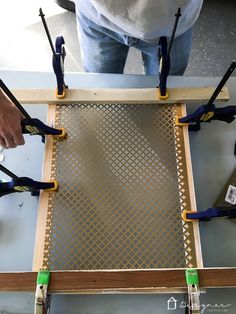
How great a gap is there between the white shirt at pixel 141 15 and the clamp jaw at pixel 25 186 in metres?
0.33

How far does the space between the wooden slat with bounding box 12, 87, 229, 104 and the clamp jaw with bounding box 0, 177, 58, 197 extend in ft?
0.62

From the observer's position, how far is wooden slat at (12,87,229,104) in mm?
660

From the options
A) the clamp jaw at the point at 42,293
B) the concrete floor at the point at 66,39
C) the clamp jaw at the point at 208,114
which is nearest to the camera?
the clamp jaw at the point at 42,293

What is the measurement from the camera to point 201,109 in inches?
23.9

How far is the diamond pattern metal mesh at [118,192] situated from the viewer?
22.2 inches

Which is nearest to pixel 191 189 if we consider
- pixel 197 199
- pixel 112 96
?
pixel 197 199

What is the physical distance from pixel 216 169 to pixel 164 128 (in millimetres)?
144

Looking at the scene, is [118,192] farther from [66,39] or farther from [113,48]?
[66,39]

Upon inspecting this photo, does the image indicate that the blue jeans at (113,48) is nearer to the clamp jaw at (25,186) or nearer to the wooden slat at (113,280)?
the clamp jaw at (25,186)

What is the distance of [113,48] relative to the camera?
30.5 inches

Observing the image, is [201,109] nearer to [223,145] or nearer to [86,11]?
[223,145]

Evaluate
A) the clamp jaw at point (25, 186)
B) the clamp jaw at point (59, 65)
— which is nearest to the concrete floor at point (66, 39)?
the clamp jaw at point (59, 65)

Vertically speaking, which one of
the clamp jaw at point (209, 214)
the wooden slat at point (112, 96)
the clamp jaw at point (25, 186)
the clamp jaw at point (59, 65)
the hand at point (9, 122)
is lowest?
the clamp jaw at point (209, 214)

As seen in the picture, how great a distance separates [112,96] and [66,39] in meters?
0.90
